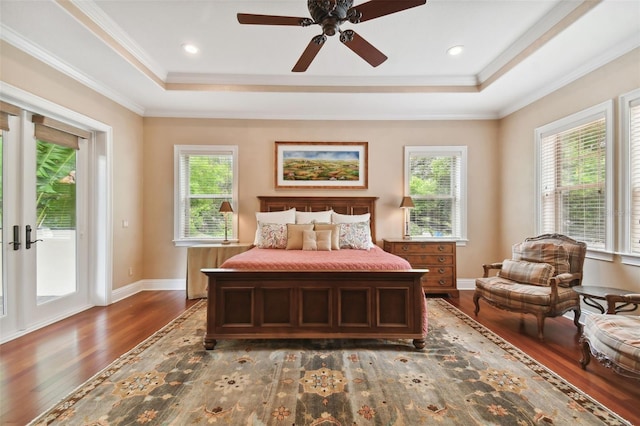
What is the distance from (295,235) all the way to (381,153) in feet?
6.87

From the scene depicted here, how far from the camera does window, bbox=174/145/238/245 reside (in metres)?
4.57

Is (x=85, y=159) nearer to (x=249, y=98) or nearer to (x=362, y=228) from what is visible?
(x=249, y=98)

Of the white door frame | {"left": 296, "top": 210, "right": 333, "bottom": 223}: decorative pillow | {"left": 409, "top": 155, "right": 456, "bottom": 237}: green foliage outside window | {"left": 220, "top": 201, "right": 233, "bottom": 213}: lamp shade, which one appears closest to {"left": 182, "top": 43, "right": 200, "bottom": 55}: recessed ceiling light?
the white door frame

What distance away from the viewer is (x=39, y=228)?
3049 millimetres

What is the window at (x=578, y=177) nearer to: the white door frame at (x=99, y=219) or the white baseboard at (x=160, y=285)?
the white baseboard at (x=160, y=285)

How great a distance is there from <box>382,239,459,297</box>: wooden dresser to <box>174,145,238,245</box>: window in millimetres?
2775

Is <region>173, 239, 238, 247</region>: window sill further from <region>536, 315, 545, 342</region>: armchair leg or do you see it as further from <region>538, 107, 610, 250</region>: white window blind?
<region>538, 107, 610, 250</region>: white window blind

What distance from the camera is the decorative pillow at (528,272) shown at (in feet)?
9.62

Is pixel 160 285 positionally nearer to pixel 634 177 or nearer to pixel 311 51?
pixel 311 51

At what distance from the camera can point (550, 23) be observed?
2617 mm

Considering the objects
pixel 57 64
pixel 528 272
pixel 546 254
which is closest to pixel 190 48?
pixel 57 64

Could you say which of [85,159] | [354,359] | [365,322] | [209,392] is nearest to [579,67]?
[365,322]

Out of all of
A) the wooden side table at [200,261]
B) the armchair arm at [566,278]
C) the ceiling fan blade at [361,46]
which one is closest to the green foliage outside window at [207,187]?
the wooden side table at [200,261]

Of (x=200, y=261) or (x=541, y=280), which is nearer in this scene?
(x=541, y=280)
